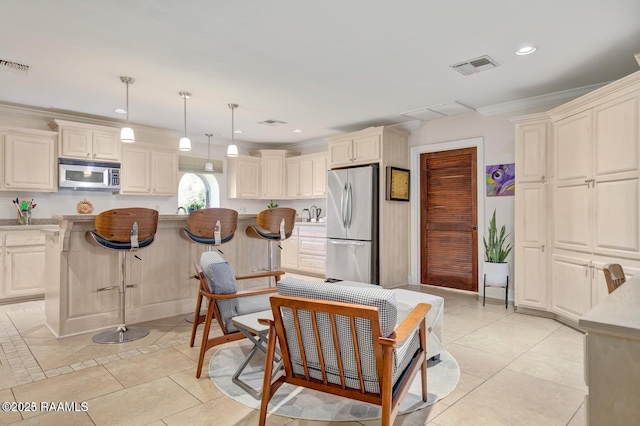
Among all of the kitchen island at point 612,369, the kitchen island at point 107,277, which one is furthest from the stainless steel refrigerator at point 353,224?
the kitchen island at point 612,369

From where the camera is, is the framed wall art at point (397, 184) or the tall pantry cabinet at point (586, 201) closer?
the tall pantry cabinet at point (586, 201)

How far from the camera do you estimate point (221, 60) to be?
10.9ft

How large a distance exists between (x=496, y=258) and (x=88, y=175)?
5563 mm

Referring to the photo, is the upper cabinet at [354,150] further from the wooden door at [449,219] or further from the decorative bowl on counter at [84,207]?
the decorative bowl on counter at [84,207]

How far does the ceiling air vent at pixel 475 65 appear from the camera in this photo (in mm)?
3295

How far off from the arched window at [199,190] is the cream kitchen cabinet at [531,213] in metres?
5.06

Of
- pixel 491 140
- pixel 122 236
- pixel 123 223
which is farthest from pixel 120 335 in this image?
pixel 491 140

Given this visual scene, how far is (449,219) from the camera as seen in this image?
5.32 m

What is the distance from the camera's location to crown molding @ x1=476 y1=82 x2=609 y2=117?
13.3 feet

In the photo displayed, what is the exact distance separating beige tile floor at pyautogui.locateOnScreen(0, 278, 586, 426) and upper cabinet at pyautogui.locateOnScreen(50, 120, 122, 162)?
7.92 ft

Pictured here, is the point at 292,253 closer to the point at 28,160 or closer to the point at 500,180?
the point at 500,180

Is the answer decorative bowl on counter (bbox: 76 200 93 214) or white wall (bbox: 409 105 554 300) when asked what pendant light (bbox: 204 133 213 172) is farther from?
white wall (bbox: 409 105 554 300)

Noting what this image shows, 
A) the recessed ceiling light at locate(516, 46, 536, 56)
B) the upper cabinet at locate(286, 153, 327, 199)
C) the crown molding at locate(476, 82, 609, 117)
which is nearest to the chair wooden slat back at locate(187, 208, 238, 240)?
the recessed ceiling light at locate(516, 46, 536, 56)

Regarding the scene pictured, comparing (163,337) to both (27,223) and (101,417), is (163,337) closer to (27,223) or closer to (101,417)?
(101,417)
